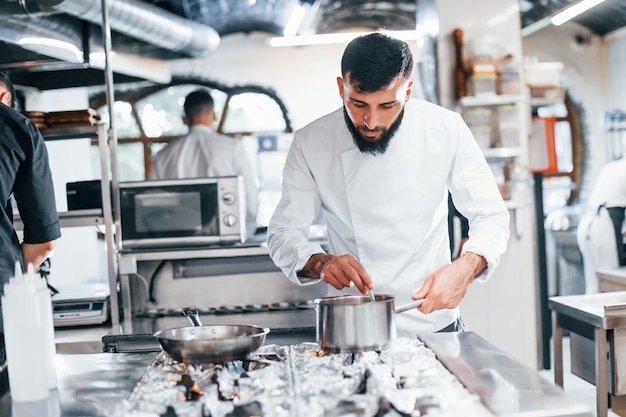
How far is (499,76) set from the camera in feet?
16.1

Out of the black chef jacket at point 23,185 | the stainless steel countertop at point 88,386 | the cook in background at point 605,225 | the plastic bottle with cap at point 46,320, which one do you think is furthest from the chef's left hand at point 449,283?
the cook in background at point 605,225

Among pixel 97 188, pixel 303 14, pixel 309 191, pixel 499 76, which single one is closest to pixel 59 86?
pixel 303 14

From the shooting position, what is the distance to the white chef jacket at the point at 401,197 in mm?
Result: 2205

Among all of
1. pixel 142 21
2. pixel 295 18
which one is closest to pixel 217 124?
pixel 295 18

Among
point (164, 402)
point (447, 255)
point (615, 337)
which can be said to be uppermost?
point (447, 255)

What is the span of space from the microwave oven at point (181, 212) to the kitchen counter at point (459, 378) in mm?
1368

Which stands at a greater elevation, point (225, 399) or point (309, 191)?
point (309, 191)

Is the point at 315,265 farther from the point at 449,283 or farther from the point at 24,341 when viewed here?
the point at 24,341

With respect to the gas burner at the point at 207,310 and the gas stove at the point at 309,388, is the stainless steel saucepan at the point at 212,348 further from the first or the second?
the gas burner at the point at 207,310

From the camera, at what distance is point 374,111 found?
200 centimetres

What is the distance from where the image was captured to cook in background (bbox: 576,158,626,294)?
523 centimetres

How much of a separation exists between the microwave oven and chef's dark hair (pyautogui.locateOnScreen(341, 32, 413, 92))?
132 cm

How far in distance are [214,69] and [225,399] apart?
7.91m

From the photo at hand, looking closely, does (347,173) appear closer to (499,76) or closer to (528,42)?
(499,76)
